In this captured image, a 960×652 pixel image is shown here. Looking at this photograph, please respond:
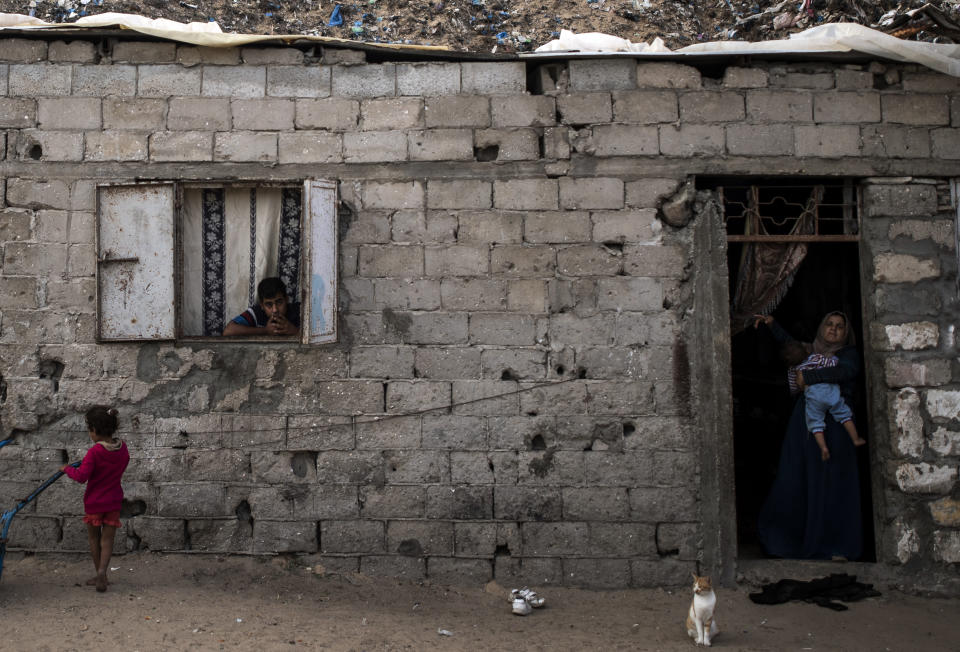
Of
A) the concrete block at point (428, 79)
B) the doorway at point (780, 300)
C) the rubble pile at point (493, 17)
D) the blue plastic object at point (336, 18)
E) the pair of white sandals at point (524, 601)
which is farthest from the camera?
the blue plastic object at point (336, 18)

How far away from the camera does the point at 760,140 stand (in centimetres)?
506

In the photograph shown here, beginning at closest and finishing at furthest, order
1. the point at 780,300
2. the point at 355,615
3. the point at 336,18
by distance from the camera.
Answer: the point at 355,615 < the point at 780,300 < the point at 336,18

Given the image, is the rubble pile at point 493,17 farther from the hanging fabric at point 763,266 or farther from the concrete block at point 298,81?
the hanging fabric at point 763,266

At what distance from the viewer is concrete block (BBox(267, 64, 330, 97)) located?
511 centimetres

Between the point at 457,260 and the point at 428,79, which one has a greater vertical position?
the point at 428,79

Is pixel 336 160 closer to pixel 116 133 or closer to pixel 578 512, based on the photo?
pixel 116 133

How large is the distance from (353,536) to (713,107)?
11.5 ft

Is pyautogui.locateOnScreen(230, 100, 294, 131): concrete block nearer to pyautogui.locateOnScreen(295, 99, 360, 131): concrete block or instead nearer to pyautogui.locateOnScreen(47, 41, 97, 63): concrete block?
pyautogui.locateOnScreen(295, 99, 360, 131): concrete block

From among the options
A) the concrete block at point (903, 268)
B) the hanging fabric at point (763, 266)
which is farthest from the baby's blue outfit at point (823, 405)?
the concrete block at point (903, 268)

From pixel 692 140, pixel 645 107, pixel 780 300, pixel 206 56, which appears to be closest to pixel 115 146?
pixel 206 56

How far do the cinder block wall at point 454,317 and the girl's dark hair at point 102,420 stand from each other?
0.60 metres

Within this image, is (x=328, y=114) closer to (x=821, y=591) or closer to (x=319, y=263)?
(x=319, y=263)

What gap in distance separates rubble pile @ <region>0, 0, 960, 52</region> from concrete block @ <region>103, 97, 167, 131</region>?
10.1 ft

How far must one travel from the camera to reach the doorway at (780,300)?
5234 mm
